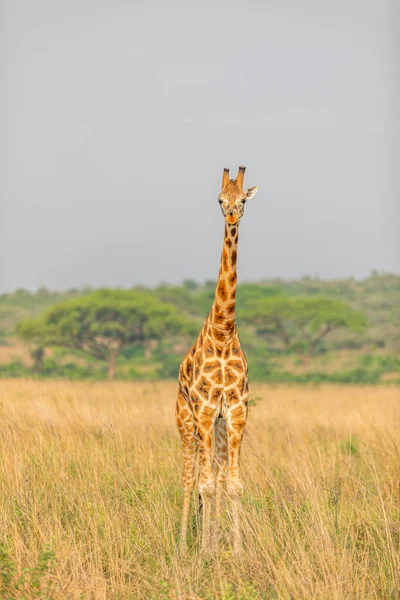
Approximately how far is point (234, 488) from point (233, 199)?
214 centimetres

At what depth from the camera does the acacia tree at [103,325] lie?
46250 millimetres

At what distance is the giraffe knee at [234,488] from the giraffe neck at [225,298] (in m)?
1.07

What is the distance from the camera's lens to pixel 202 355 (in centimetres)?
664

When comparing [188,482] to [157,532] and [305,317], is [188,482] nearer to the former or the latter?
[157,532]

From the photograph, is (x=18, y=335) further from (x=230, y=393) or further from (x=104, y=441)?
(x=230, y=393)

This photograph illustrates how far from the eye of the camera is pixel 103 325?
46.6 metres

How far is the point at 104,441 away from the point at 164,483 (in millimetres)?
1667

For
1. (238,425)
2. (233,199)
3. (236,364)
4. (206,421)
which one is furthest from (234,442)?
(233,199)

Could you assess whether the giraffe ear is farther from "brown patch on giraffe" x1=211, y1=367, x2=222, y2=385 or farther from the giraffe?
"brown patch on giraffe" x1=211, y1=367, x2=222, y2=385

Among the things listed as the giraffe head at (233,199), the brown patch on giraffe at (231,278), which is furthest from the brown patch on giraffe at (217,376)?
the giraffe head at (233,199)

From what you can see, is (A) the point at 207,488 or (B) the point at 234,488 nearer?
(B) the point at 234,488

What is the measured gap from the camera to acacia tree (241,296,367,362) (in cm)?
4938

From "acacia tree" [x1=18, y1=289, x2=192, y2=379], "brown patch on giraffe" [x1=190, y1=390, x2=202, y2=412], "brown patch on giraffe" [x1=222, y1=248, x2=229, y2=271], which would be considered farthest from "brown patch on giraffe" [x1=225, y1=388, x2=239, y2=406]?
"acacia tree" [x1=18, y1=289, x2=192, y2=379]

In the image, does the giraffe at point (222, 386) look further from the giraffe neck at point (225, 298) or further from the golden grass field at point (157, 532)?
the golden grass field at point (157, 532)
